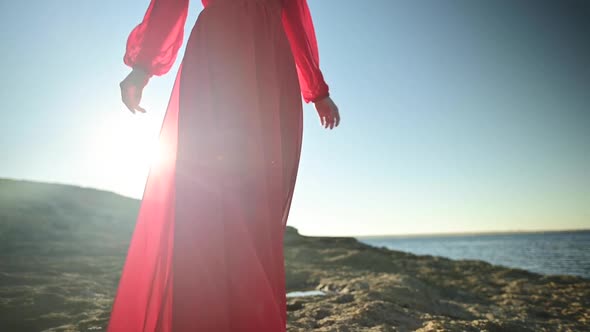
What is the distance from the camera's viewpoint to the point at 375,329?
5.88ft

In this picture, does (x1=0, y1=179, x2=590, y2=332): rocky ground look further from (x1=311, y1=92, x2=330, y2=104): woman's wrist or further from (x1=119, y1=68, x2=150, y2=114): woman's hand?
(x1=119, y1=68, x2=150, y2=114): woman's hand

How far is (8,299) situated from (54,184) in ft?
41.8

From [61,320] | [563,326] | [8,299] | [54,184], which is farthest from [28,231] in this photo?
[563,326]

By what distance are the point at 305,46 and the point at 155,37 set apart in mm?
704

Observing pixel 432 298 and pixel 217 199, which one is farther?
pixel 432 298

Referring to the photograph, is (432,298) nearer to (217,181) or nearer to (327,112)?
(327,112)

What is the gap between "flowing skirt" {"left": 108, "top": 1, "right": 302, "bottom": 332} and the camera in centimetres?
93

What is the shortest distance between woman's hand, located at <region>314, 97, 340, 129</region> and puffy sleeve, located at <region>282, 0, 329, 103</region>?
0.10 feet

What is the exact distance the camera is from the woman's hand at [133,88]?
4.07 feet

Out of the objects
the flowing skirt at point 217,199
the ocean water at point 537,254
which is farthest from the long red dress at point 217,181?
the ocean water at point 537,254

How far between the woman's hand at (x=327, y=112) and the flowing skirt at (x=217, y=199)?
1.68 feet

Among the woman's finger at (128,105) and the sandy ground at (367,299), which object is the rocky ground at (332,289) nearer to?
the sandy ground at (367,299)

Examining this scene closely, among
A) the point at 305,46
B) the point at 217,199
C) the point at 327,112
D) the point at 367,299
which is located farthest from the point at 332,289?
the point at 217,199

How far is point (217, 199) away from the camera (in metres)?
0.99
